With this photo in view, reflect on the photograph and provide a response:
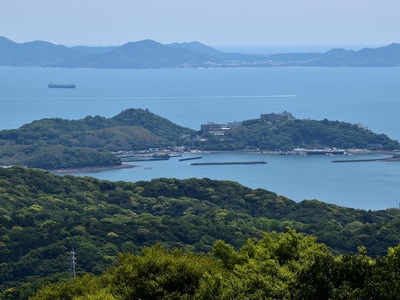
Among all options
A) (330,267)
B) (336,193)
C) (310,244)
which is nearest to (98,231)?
(310,244)

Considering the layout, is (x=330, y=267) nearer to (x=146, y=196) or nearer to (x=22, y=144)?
(x=146, y=196)

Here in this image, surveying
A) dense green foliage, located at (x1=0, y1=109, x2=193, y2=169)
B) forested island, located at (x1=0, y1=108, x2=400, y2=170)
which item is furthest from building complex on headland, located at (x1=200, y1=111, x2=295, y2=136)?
dense green foliage, located at (x1=0, y1=109, x2=193, y2=169)

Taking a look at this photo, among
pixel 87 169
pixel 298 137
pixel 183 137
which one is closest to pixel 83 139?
pixel 183 137

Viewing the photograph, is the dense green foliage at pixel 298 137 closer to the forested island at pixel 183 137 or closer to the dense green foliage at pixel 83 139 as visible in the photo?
the forested island at pixel 183 137

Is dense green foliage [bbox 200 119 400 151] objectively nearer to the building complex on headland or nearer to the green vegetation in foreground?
the building complex on headland

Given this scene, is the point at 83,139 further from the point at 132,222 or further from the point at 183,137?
the point at 132,222
